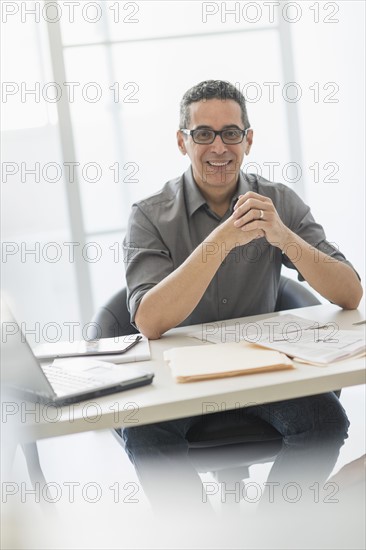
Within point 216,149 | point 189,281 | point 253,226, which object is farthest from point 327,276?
point 216,149

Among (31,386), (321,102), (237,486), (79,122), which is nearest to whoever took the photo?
(31,386)

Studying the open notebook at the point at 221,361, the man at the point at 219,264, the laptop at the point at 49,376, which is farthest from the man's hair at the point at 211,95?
the laptop at the point at 49,376

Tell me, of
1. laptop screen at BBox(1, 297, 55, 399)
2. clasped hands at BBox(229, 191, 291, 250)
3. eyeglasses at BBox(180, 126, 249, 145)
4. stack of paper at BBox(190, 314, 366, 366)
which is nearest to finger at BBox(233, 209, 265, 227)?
clasped hands at BBox(229, 191, 291, 250)

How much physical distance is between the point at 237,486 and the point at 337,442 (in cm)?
41

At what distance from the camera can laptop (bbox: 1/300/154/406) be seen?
1.38 metres

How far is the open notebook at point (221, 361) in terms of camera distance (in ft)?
4.96

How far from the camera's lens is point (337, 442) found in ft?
6.30

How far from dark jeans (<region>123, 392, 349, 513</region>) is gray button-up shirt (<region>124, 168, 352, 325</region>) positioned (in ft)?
Result: 1.62

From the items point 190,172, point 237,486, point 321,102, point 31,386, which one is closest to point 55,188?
point 321,102

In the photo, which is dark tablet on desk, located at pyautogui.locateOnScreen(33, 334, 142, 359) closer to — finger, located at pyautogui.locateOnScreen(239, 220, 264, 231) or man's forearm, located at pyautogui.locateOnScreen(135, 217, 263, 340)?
man's forearm, located at pyautogui.locateOnScreen(135, 217, 263, 340)

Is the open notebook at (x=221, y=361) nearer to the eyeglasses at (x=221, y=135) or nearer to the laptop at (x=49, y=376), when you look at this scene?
the laptop at (x=49, y=376)

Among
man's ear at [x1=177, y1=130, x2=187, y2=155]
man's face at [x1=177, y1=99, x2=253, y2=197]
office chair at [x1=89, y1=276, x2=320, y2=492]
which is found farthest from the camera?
man's ear at [x1=177, y1=130, x2=187, y2=155]

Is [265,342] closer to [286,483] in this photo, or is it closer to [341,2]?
[286,483]

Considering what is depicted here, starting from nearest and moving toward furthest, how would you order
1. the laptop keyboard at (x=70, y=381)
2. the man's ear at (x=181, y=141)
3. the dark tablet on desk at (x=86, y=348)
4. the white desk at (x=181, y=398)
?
the white desk at (x=181, y=398), the laptop keyboard at (x=70, y=381), the dark tablet on desk at (x=86, y=348), the man's ear at (x=181, y=141)
